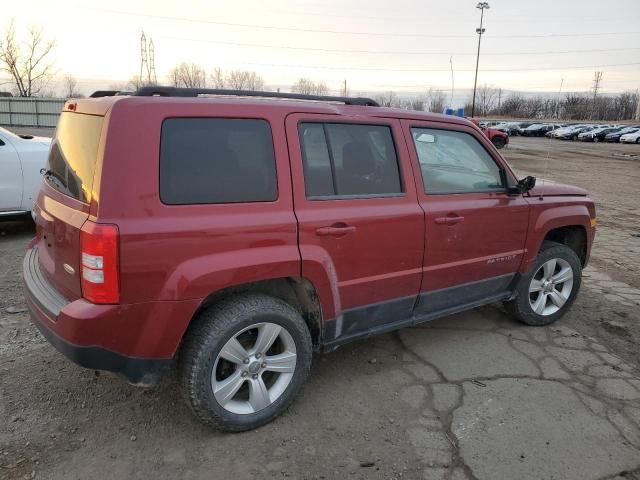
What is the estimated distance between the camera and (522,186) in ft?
12.9

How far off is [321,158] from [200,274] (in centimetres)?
101

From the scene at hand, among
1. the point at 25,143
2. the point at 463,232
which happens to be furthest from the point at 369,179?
the point at 25,143

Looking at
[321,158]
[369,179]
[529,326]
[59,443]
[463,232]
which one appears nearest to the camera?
[59,443]

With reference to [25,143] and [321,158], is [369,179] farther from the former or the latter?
[25,143]

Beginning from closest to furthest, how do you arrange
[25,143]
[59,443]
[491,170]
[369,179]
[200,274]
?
1. [200,274]
2. [59,443]
3. [369,179]
4. [491,170]
5. [25,143]

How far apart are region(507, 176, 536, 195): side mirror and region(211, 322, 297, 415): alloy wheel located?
83.9 inches

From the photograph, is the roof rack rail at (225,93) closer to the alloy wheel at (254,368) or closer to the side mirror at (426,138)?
the side mirror at (426,138)

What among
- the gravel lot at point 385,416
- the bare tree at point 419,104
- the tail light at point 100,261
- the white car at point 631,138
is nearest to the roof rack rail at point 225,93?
the tail light at point 100,261

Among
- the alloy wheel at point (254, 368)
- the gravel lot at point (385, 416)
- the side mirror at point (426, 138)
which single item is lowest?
the gravel lot at point (385, 416)

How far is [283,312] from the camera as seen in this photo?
9.30ft

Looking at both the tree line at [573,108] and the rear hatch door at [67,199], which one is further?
the tree line at [573,108]

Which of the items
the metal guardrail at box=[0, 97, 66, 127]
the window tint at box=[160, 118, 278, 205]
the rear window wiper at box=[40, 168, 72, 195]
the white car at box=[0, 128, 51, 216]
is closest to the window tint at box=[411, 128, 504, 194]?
the window tint at box=[160, 118, 278, 205]

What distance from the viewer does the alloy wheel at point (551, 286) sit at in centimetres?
438

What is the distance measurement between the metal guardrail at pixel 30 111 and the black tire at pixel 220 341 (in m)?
35.6
